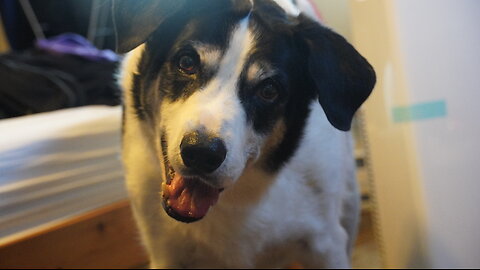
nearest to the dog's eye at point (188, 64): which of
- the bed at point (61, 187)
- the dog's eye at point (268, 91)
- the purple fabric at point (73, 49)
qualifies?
the dog's eye at point (268, 91)

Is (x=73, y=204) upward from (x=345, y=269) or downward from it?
downward

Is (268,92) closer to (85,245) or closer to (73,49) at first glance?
(85,245)

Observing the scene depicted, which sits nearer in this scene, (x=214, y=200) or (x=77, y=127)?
(x=214, y=200)

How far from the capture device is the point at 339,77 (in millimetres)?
912

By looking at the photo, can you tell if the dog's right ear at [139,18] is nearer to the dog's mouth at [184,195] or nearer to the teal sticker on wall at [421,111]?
the dog's mouth at [184,195]

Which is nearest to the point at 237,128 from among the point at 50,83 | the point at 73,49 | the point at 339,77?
the point at 339,77

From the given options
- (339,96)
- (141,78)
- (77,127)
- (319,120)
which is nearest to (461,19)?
(339,96)

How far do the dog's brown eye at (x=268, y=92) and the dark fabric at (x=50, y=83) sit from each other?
854 mm

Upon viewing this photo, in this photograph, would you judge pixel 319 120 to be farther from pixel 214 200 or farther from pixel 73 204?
pixel 73 204

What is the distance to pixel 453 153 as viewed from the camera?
1.11 metres

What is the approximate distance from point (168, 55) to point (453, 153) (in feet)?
2.25

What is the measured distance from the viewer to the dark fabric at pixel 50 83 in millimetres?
1741

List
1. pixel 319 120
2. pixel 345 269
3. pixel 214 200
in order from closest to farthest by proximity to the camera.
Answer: pixel 214 200 < pixel 319 120 < pixel 345 269

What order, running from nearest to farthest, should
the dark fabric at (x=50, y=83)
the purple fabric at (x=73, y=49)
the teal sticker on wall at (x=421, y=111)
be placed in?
the teal sticker on wall at (x=421, y=111) → the dark fabric at (x=50, y=83) → the purple fabric at (x=73, y=49)
